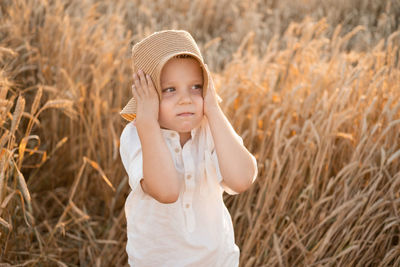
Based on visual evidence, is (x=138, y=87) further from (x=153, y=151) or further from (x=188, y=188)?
(x=188, y=188)

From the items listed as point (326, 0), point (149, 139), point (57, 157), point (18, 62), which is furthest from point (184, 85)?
point (326, 0)

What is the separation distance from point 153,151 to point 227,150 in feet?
0.65

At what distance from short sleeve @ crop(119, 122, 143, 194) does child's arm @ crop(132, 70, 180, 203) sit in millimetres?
42

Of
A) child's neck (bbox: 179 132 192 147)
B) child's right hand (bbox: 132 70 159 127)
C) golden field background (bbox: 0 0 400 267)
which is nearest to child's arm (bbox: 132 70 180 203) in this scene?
child's right hand (bbox: 132 70 159 127)

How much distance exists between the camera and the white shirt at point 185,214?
1366 mm

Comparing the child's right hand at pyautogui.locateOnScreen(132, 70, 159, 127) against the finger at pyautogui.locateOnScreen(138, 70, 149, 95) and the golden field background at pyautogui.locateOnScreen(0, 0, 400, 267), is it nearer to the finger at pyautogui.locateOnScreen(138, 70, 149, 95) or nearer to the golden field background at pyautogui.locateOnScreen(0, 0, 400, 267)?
the finger at pyautogui.locateOnScreen(138, 70, 149, 95)

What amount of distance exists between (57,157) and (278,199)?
3.80 ft

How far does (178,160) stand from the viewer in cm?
137

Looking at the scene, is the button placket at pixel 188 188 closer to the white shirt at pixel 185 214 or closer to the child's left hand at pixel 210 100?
the white shirt at pixel 185 214

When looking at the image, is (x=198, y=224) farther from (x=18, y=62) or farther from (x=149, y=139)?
(x=18, y=62)

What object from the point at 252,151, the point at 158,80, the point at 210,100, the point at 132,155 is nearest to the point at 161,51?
the point at 158,80

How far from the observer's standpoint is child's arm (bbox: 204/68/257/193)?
1311mm

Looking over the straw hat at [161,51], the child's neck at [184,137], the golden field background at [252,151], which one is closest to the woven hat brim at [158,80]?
the straw hat at [161,51]

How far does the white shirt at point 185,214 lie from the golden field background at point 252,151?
1.55 ft
